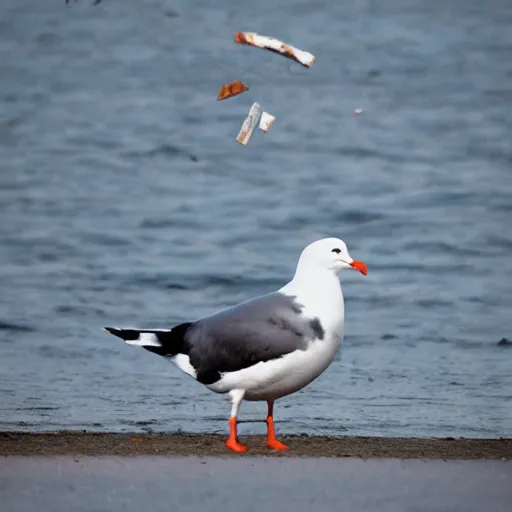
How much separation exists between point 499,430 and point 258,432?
1.06 m

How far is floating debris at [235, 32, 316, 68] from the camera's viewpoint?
15844mm

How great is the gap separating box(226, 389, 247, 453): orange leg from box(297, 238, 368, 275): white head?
23.2 inches

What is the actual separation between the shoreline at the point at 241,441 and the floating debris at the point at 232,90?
9.42 metres

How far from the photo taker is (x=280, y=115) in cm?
1522

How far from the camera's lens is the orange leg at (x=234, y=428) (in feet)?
18.8

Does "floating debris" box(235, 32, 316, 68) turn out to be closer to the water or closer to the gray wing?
the water

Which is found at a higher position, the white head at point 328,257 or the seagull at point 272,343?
the white head at point 328,257

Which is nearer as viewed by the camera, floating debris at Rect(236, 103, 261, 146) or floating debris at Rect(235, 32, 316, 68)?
floating debris at Rect(236, 103, 261, 146)

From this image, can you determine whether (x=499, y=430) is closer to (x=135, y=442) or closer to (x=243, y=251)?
(x=135, y=442)

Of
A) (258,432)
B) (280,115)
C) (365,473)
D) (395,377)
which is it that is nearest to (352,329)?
(395,377)

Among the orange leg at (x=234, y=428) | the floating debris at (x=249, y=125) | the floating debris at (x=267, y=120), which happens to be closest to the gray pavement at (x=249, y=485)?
the orange leg at (x=234, y=428)

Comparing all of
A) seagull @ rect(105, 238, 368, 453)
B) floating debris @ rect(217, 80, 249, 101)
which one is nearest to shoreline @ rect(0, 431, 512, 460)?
seagull @ rect(105, 238, 368, 453)

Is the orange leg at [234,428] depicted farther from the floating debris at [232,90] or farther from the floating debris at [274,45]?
the floating debris at [274,45]

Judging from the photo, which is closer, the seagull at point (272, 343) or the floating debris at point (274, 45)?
the seagull at point (272, 343)
